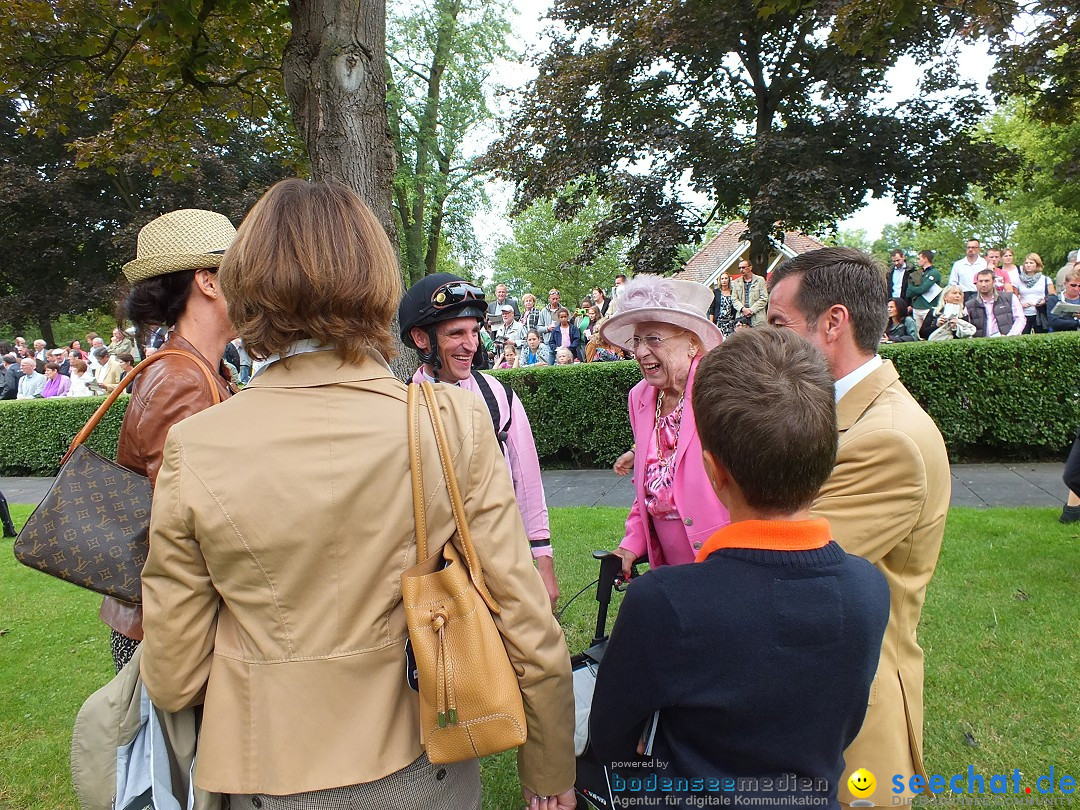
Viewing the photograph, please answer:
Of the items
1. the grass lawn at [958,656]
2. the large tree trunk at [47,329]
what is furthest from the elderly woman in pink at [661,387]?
the large tree trunk at [47,329]

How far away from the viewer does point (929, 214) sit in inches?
631

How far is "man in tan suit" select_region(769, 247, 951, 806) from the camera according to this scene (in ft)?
5.59

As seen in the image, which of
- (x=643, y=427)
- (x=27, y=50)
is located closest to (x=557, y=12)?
(x=27, y=50)

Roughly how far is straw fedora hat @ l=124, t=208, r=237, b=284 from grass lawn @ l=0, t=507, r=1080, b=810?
257 cm

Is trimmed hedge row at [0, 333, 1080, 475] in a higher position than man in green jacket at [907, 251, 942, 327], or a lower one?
lower

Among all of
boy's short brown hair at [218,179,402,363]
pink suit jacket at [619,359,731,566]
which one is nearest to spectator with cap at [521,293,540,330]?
pink suit jacket at [619,359,731,566]

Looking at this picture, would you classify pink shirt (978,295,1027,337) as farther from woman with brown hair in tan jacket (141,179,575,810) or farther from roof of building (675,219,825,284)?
roof of building (675,219,825,284)

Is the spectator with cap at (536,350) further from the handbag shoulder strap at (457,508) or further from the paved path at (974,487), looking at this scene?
the handbag shoulder strap at (457,508)

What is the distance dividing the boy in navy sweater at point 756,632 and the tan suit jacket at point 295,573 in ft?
1.17

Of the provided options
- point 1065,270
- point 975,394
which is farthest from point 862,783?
point 1065,270

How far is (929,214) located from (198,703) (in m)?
18.0

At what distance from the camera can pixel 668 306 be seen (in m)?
2.86

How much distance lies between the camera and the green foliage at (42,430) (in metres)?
13.1

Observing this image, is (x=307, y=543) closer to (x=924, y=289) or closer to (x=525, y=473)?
(x=525, y=473)
